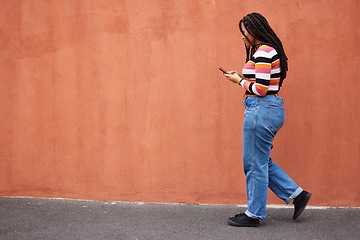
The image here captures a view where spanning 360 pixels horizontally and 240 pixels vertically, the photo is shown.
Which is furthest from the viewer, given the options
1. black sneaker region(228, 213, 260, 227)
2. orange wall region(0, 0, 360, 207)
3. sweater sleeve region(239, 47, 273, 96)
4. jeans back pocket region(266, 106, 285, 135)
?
orange wall region(0, 0, 360, 207)

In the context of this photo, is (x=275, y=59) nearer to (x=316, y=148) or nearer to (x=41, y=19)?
(x=316, y=148)

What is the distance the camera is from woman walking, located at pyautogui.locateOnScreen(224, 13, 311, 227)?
3514 millimetres

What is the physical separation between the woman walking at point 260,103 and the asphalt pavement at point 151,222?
0.74 ft

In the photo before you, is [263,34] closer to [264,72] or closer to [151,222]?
[264,72]

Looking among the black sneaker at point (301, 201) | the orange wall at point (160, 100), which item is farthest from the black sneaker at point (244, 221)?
the orange wall at point (160, 100)

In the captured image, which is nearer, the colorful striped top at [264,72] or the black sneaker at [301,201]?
the colorful striped top at [264,72]

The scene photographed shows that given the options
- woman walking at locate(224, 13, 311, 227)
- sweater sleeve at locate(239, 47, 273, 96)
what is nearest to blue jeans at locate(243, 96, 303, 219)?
woman walking at locate(224, 13, 311, 227)

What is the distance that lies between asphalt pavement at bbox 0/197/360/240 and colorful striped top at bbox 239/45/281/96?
1177 mm

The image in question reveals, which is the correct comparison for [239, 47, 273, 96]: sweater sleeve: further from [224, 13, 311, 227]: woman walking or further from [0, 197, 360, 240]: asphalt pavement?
[0, 197, 360, 240]: asphalt pavement

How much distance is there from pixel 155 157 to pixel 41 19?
1.83 m

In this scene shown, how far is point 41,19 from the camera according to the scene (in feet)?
14.9

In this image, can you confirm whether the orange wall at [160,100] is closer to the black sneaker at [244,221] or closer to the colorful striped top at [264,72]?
the black sneaker at [244,221]

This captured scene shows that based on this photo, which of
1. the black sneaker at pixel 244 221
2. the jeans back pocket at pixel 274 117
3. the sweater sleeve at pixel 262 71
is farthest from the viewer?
the black sneaker at pixel 244 221

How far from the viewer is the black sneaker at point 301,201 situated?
3779 mm
